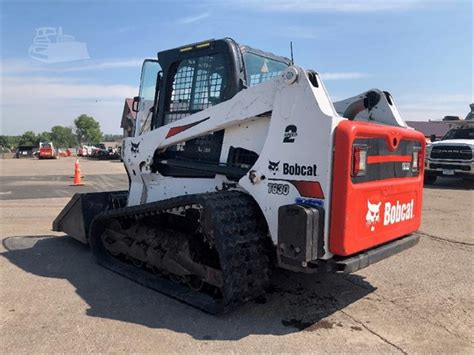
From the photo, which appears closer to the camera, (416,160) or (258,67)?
(416,160)

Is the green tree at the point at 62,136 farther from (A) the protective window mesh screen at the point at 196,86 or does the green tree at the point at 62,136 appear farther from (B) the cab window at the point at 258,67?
(B) the cab window at the point at 258,67

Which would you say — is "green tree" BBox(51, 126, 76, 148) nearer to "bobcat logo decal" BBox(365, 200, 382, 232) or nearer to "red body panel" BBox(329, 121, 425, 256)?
"red body panel" BBox(329, 121, 425, 256)

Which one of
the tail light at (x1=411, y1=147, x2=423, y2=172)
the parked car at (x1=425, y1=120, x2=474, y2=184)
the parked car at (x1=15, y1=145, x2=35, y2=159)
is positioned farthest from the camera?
the parked car at (x1=15, y1=145, x2=35, y2=159)

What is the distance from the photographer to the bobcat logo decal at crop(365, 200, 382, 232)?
372cm

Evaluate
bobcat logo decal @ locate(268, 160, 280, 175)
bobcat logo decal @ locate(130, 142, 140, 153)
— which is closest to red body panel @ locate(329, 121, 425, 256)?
bobcat logo decal @ locate(268, 160, 280, 175)

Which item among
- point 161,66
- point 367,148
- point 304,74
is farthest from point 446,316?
point 161,66

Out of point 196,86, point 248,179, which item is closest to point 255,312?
point 248,179

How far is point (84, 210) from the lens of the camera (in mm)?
5906

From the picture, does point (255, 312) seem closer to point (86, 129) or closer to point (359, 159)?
point (359, 159)

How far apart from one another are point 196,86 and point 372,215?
92.7 inches

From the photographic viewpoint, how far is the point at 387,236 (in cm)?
404

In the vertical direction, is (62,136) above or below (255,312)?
above

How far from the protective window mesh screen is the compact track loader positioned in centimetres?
2

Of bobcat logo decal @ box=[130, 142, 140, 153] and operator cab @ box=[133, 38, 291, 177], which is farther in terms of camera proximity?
bobcat logo decal @ box=[130, 142, 140, 153]
